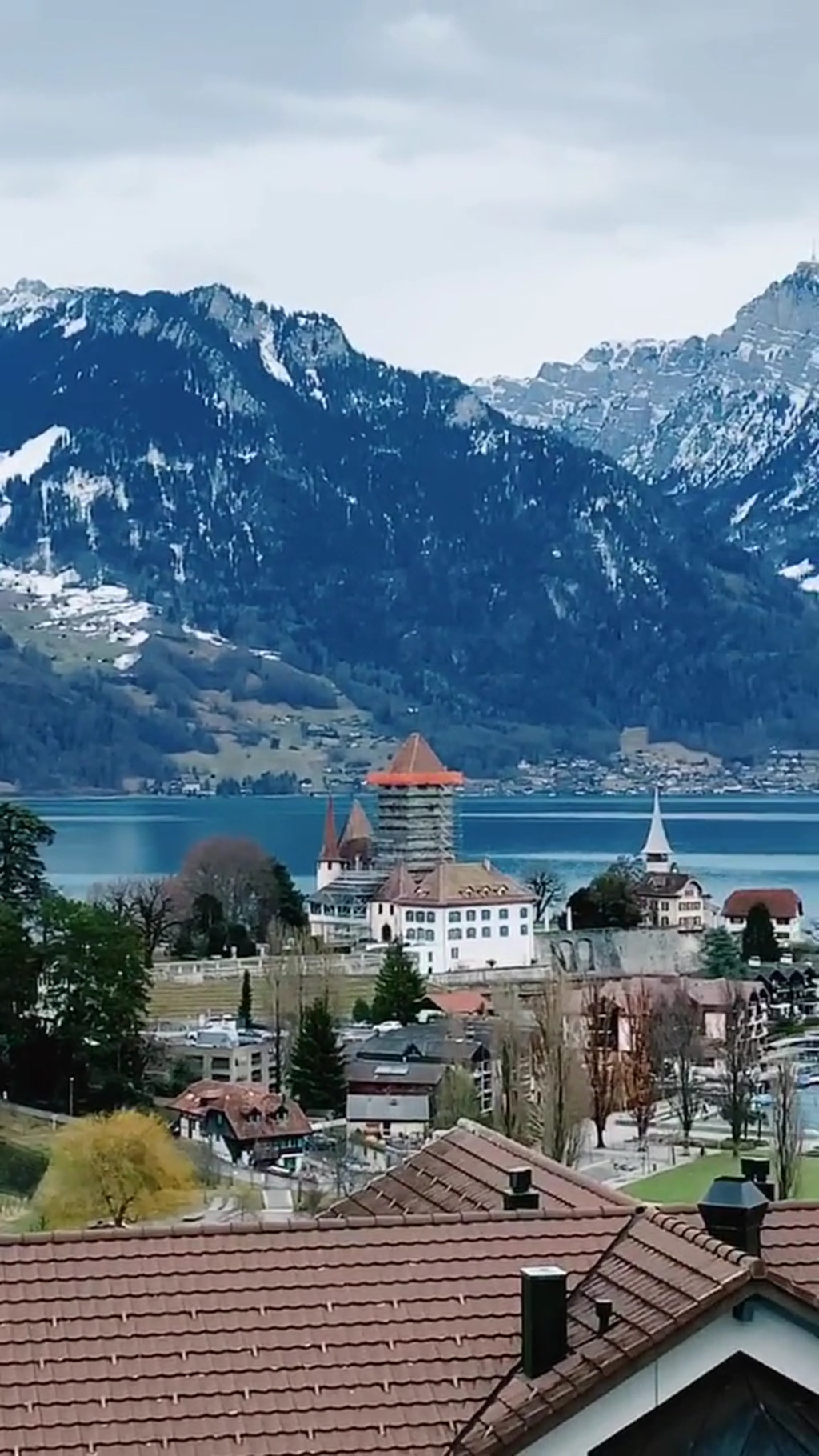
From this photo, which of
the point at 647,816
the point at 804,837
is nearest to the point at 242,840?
the point at 804,837

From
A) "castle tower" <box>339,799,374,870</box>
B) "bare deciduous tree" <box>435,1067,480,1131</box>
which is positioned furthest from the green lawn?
"castle tower" <box>339,799,374,870</box>

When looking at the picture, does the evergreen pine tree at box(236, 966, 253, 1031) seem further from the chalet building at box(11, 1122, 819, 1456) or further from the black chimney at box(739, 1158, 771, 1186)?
the chalet building at box(11, 1122, 819, 1456)

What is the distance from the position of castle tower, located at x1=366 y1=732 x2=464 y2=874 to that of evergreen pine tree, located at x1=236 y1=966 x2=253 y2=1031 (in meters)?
24.8

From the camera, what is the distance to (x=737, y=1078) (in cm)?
3678

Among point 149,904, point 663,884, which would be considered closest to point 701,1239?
point 149,904

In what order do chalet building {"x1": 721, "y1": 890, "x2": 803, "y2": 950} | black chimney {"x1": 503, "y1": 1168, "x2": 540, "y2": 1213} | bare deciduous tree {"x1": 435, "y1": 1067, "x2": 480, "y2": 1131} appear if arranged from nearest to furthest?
black chimney {"x1": 503, "y1": 1168, "x2": 540, "y2": 1213}, bare deciduous tree {"x1": 435, "y1": 1067, "x2": 480, "y2": 1131}, chalet building {"x1": 721, "y1": 890, "x2": 803, "y2": 950}

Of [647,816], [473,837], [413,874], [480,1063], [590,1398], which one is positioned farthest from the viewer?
[647,816]

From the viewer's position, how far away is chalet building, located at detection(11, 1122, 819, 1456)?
374 centimetres

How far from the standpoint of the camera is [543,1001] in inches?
1532

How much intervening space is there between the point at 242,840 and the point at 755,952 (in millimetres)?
16066

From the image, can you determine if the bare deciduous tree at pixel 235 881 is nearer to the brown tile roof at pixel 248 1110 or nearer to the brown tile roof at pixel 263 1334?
the brown tile roof at pixel 248 1110

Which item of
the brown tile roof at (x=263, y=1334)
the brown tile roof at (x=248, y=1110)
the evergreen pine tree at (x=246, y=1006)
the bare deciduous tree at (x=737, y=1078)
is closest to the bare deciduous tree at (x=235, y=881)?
the evergreen pine tree at (x=246, y=1006)

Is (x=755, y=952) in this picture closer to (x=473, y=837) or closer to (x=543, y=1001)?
(x=543, y=1001)

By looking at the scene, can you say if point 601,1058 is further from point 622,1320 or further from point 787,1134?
point 622,1320
